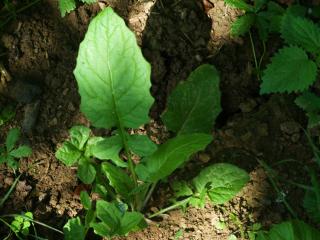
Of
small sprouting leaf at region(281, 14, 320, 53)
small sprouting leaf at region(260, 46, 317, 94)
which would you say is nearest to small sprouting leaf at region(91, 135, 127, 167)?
small sprouting leaf at region(260, 46, 317, 94)

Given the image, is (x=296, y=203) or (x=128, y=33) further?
(x=296, y=203)

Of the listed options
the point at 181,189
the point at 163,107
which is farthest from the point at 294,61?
the point at 181,189

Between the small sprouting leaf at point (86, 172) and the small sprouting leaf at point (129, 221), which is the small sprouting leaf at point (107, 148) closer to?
the small sprouting leaf at point (86, 172)

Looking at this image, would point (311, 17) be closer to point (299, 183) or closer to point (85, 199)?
point (299, 183)

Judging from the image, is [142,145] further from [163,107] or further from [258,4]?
[258,4]

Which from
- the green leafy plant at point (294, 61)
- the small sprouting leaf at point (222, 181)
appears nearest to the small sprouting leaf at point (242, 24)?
the green leafy plant at point (294, 61)

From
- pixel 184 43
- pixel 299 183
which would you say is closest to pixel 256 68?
pixel 184 43
